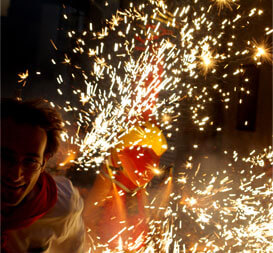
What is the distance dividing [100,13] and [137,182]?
546 cm

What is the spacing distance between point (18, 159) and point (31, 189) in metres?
0.24

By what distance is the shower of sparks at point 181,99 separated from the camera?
4672 millimetres

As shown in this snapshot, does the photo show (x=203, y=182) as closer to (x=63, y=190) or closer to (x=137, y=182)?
(x=137, y=182)

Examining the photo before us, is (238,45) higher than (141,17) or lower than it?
lower

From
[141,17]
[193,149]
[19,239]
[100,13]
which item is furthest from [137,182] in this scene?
[100,13]

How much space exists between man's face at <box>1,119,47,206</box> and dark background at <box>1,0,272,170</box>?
15.0ft

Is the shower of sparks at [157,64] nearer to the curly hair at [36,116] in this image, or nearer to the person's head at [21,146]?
the curly hair at [36,116]

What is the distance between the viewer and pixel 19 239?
61.5 inches

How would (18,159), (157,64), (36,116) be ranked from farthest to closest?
(157,64) → (36,116) → (18,159)

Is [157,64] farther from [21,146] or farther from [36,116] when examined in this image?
[21,146]

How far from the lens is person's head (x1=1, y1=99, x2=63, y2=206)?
1.38 meters

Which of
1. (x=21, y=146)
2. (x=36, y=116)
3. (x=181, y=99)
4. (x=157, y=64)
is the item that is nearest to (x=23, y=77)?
(x=157, y=64)

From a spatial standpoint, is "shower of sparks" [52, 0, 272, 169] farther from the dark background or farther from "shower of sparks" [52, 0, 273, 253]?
the dark background

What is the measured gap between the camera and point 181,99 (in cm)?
691
